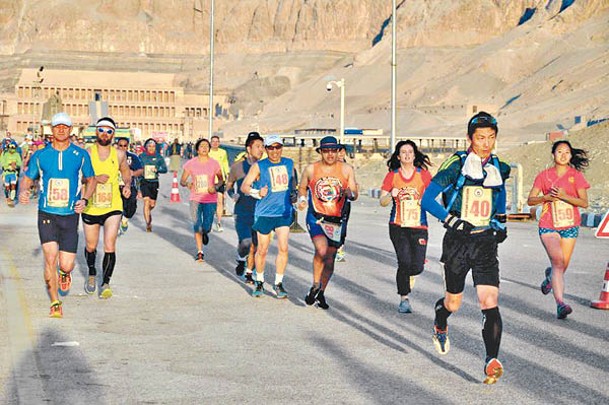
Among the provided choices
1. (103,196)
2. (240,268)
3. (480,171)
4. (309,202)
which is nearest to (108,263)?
(103,196)

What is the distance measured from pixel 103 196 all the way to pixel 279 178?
1.75 metres

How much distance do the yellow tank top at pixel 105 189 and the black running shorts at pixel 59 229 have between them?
3.65ft

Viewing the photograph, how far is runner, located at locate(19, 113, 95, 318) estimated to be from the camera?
37.3 ft

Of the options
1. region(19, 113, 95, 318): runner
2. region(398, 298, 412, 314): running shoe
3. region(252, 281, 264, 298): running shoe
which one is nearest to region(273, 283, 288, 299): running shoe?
region(252, 281, 264, 298): running shoe

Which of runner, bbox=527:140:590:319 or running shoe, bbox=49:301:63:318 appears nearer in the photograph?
running shoe, bbox=49:301:63:318

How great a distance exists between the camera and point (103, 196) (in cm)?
1270

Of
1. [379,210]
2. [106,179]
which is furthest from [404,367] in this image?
[379,210]

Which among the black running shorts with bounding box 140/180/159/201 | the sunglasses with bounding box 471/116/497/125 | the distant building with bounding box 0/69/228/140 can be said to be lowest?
the black running shorts with bounding box 140/180/159/201

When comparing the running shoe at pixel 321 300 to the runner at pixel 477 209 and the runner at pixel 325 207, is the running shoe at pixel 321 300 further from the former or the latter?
the runner at pixel 477 209

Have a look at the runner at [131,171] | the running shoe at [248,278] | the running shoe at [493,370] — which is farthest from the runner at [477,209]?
the runner at [131,171]

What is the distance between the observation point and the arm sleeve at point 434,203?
8391 millimetres

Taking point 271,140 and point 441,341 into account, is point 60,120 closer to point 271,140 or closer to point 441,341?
point 271,140

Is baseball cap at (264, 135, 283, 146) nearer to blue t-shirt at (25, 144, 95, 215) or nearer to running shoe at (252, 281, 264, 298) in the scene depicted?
running shoe at (252, 281, 264, 298)

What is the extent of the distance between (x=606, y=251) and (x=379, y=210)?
1243cm
